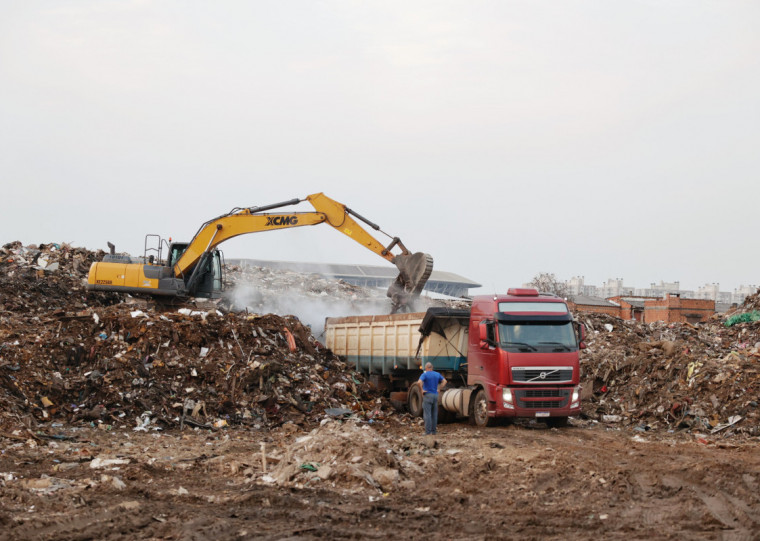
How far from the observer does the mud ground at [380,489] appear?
7.58 meters

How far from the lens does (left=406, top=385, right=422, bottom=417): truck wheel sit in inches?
686

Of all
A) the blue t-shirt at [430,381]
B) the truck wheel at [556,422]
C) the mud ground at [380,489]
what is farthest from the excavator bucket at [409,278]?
the mud ground at [380,489]

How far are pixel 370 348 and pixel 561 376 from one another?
6348 mm

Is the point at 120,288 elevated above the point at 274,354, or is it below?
above

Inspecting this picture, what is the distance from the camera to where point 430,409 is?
14234 mm

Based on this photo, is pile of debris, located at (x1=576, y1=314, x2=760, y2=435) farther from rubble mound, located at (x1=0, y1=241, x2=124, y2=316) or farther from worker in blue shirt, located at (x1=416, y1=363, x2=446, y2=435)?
rubble mound, located at (x1=0, y1=241, x2=124, y2=316)

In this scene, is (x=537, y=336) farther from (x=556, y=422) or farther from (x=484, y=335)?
(x=556, y=422)

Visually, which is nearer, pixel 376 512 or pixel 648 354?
pixel 376 512

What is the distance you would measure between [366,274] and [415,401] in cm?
5328

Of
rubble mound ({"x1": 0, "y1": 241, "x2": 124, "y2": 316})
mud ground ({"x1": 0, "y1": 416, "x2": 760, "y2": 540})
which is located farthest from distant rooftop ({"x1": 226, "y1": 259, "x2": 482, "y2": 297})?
mud ground ({"x1": 0, "y1": 416, "x2": 760, "y2": 540})

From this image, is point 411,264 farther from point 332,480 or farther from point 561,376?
point 332,480

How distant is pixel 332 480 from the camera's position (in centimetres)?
985

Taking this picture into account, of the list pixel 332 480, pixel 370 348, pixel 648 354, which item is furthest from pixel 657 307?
pixel 332 480

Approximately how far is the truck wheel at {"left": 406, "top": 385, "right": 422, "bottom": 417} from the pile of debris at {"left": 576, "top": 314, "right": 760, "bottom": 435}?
13.7 feet
